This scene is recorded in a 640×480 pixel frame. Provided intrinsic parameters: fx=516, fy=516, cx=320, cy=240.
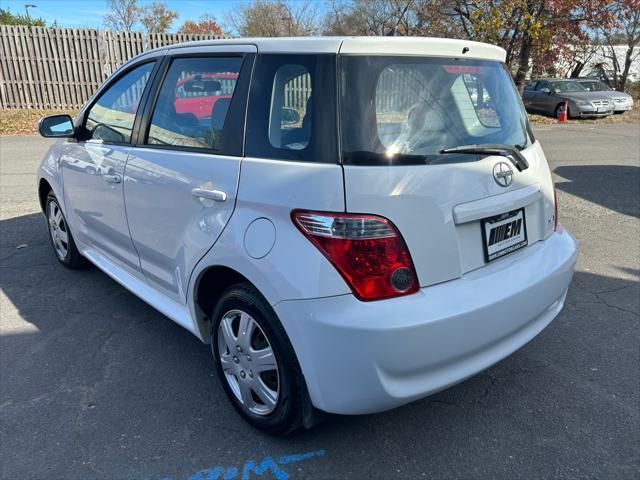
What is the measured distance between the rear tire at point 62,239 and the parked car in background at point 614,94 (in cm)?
1845

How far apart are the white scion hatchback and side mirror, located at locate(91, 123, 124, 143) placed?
1.74ft

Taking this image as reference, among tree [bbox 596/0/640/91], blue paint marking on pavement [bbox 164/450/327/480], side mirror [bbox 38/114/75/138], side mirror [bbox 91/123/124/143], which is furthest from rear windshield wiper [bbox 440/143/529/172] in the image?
tree [bbox 596/0/640/91]

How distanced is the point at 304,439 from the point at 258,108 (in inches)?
62.8

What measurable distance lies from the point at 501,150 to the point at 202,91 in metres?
1.59

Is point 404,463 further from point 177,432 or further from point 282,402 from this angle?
point 177,432

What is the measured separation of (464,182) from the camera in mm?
2209

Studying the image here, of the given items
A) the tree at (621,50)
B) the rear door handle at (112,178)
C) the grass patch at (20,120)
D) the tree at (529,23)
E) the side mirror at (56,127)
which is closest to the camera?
the rear door handle at (112,178)

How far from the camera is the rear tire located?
14.2 feet

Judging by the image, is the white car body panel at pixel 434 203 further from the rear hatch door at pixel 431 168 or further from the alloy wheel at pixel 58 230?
the alloy wheel at pixel 58 230

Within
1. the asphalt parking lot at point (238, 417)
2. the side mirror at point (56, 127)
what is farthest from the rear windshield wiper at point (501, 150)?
the side mirror at point (56, 127)

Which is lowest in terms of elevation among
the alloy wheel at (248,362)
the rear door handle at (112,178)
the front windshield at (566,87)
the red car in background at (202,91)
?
the alloy wheel at (248,362)

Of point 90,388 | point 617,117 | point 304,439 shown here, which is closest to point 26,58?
point 90,388

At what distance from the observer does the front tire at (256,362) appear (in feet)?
7.34

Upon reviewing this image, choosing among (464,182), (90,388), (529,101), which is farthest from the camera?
(529,101)
